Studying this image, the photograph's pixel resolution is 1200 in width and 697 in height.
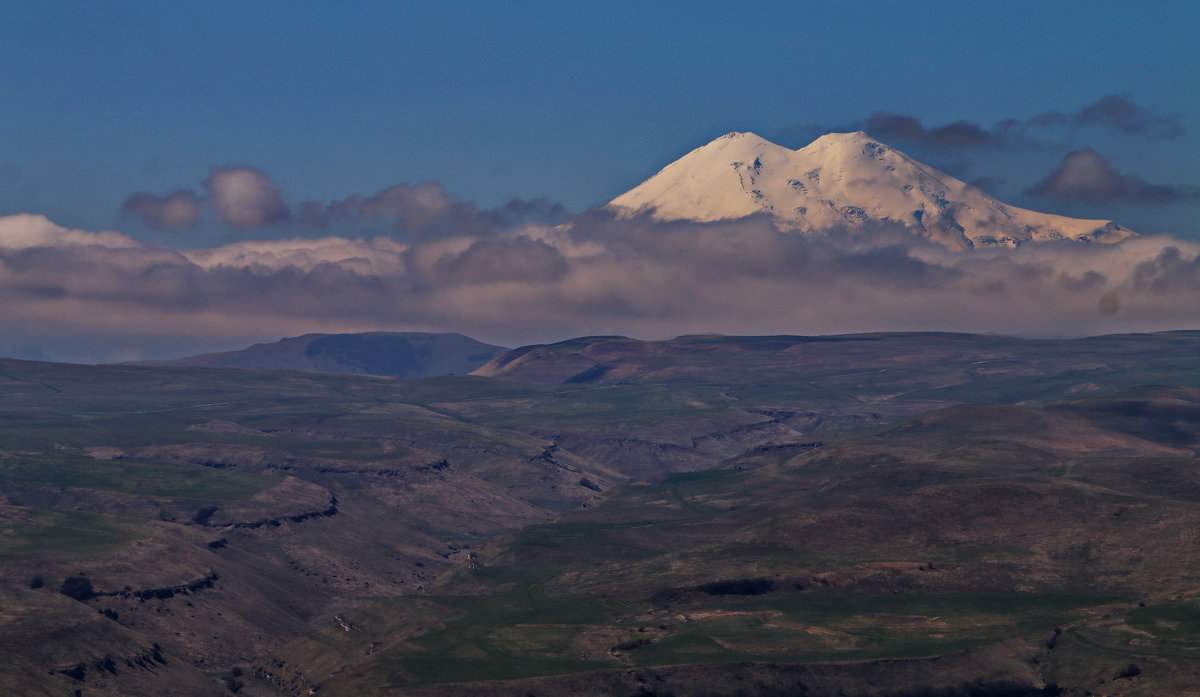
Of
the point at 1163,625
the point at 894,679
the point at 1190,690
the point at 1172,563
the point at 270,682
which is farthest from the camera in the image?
the point at 1172,563

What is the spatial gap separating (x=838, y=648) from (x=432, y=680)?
51.9 metres

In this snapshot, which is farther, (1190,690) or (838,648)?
(838,648)

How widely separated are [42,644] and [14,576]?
143 ft

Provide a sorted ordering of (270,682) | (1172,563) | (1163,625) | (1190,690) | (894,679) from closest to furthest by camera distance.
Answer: (1190,690), (894,679), (1163,625), (270,682), (1172,563)

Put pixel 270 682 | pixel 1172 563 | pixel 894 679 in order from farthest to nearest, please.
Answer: pixel 1172 563
pixel 270 682
pixel 894 679

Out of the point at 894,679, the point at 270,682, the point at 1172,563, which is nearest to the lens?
the point at 894,679

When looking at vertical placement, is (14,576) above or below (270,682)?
above

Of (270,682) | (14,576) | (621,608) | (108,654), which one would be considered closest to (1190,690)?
(621,608)

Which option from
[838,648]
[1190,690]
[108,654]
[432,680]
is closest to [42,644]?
[108,654]

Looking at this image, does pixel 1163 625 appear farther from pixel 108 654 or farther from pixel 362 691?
pixel 108 654

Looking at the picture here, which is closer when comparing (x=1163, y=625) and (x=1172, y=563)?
(x=1163, y=625)

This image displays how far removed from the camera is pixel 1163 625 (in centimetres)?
16575

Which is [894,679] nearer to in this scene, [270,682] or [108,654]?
[270,682]

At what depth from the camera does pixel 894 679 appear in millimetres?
155375
